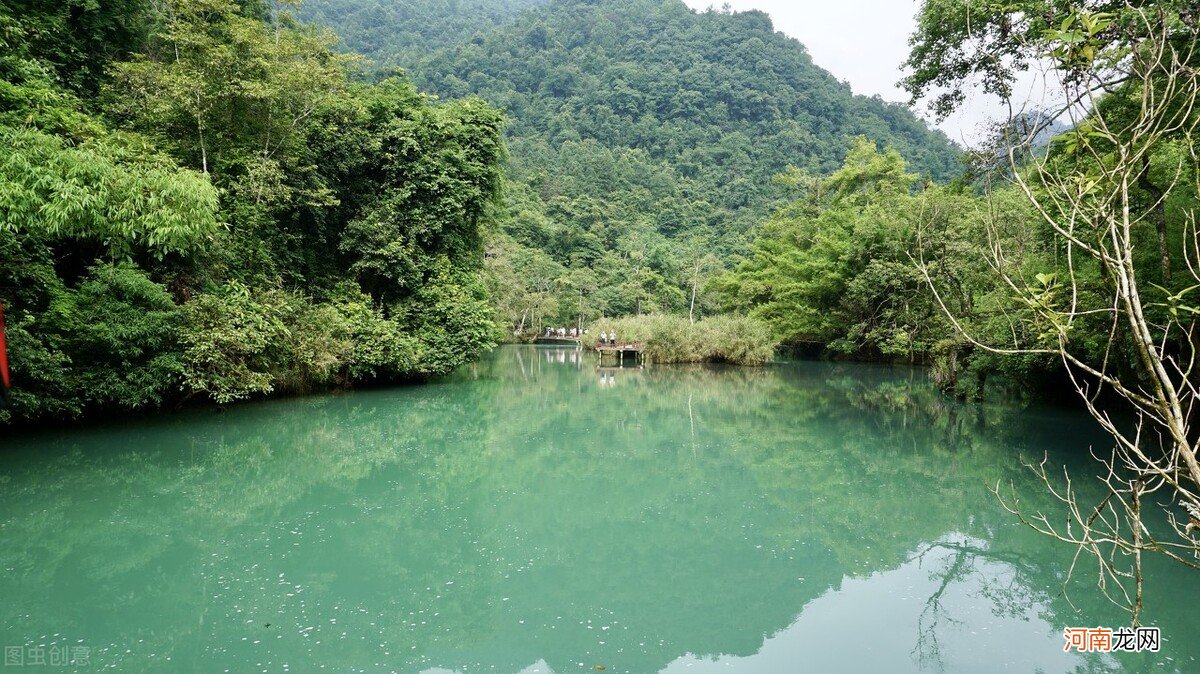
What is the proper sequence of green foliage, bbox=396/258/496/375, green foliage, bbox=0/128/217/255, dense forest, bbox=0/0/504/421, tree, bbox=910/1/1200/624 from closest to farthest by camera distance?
1. tree, bbox=910/1/1200/624
2. green foliage, bbox=0/128/217/255
3. dense forest, bbox=0/0/504/421
4. green foliage, bbox=396/258/496/375

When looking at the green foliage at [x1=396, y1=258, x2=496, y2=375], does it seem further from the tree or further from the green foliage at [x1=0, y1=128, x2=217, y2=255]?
the tree

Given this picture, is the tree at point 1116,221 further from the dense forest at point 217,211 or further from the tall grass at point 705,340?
the tall grass at point 705,340

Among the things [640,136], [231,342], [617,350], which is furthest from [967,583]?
[640,136]

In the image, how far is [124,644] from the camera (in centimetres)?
423

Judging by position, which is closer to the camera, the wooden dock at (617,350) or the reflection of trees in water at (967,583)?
the reflection of trees in water at (967,583)

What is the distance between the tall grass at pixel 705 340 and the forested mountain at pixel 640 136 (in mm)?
11651

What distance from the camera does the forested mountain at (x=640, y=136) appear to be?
44688 mm

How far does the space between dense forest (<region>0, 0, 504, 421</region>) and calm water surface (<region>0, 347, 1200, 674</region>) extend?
1.51 m

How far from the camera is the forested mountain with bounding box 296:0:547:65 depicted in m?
90.6

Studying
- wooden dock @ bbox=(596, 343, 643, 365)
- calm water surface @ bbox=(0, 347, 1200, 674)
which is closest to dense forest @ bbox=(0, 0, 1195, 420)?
calm water surface @ bbox=(0, 347, 1200, 674)

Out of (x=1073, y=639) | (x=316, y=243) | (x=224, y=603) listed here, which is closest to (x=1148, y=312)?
(x=1073, y=639)

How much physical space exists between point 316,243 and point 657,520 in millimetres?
13052

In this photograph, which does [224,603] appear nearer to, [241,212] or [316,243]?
[241,212]

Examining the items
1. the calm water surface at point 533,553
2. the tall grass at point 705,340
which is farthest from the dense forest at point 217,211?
the tall grass at point 705,340
